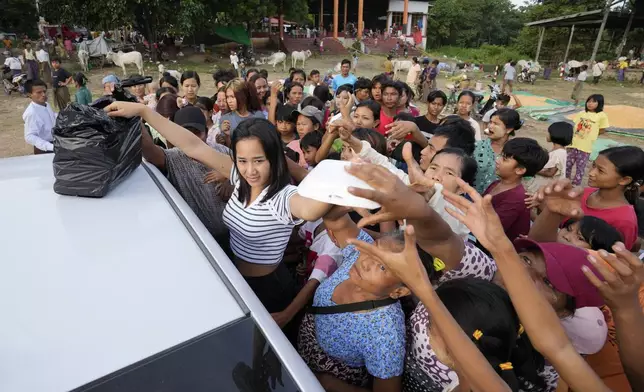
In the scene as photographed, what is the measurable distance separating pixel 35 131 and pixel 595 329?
5.80 m

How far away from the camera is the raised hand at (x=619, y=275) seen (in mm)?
1125

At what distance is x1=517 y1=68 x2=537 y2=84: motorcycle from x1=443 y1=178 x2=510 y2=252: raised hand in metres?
23.0

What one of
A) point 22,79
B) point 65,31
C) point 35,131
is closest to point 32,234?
point 35,131

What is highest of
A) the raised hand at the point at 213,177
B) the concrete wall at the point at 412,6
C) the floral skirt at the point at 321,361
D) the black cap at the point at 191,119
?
the concrete wall at the point at 412,6

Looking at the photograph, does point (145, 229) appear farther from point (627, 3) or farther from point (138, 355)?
point (627, 3)

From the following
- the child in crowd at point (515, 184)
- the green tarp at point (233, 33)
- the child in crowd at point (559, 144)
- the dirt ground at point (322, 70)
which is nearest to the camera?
the child in crowd at point (515, 184)

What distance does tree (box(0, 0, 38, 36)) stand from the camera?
2711cm

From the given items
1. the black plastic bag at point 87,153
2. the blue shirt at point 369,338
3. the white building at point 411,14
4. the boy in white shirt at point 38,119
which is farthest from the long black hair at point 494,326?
the white building at point 411,14

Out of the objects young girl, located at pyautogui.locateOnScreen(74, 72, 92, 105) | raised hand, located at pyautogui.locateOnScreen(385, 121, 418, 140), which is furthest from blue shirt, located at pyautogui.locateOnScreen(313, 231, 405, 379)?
young girl, located at pyautogui.locateOnScreen(74, 72, 92, 105)

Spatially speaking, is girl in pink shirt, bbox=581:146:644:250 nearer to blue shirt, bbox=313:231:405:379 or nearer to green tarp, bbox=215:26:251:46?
blue shirt, bbox=313:231:405:379

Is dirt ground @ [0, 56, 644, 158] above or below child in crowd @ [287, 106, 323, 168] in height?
below

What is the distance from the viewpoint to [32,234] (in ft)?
4.57

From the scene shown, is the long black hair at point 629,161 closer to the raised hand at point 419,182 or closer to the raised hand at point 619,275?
the raised hand at point 619,275

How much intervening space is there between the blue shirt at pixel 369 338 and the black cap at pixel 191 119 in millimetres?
2108
